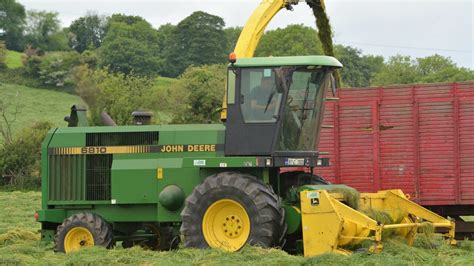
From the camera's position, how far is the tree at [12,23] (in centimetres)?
9125

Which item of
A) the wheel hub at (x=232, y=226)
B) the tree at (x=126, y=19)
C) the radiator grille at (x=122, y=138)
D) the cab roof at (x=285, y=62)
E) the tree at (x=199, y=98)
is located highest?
the tree at (x=126, y=19)

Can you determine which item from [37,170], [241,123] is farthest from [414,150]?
[37,170]


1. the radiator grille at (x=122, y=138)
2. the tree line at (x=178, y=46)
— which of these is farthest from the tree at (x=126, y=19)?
the radiator grille at (x=122, y=138)

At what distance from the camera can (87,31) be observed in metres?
105

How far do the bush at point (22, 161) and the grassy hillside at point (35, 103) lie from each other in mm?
8015

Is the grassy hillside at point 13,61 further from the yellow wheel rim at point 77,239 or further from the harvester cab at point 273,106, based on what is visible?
the harvester cab at point 273,106

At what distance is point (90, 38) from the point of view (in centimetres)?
10500

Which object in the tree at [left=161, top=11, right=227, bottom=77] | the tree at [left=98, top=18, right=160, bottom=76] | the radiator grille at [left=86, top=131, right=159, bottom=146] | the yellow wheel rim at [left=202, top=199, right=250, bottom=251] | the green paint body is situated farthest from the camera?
the tree at [left=161, top=11, right=227, bottom=77]

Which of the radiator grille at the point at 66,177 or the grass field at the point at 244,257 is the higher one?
the radiator grille at the point at 66,177

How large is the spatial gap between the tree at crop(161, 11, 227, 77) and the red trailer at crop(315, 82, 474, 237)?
67.7 m

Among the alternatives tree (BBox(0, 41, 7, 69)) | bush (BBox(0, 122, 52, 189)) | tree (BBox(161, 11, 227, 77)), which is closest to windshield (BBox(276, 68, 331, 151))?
bush (BBox(0, 122, 52, 189))

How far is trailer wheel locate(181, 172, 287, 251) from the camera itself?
1066cm

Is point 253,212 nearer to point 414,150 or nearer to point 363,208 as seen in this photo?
point 363,208

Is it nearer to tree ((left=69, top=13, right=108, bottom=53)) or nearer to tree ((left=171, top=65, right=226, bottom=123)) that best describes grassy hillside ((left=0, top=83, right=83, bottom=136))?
tree ((left=171, top=65, right=226, bottom=123))
